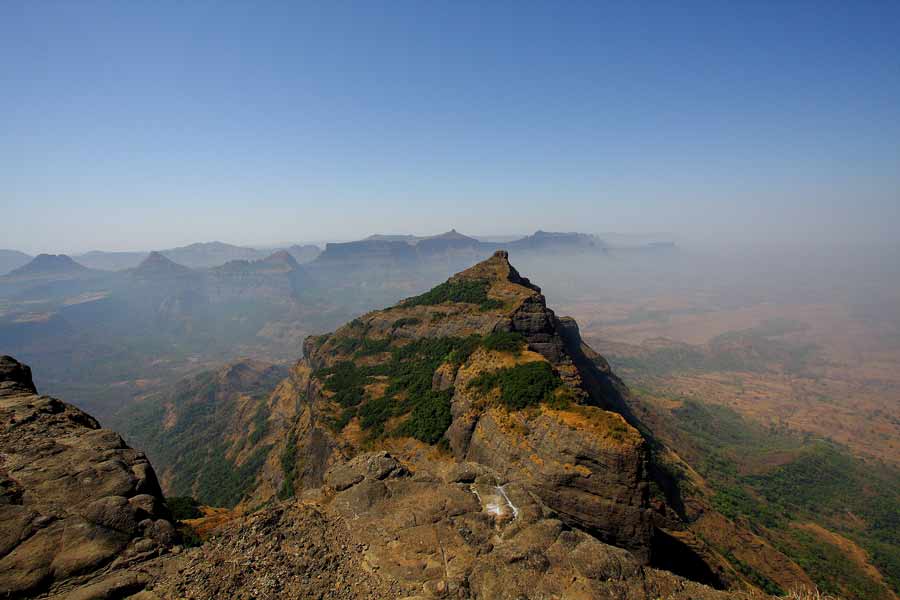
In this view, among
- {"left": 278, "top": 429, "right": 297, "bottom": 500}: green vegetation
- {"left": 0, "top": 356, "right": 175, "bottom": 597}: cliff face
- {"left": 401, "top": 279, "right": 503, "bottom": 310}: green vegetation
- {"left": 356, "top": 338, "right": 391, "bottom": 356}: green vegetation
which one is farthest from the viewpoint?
{"left": 356, "top": 338, "right": 391, "bottom": 356}: green vegetation

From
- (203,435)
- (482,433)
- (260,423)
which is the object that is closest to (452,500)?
(482,433)

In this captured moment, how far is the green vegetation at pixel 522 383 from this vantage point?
1431 inches

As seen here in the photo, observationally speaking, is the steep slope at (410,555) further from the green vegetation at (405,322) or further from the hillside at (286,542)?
the green vegetation at (405,322)

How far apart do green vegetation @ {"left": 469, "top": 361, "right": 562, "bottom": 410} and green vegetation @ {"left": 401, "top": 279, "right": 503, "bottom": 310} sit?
2240 centimetres

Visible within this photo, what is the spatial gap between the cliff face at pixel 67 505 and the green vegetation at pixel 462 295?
51454mm

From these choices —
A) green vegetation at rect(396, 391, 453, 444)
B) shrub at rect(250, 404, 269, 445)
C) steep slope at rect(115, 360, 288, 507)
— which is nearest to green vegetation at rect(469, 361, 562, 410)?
green vegetation at rect(396, 391, 453, 444)

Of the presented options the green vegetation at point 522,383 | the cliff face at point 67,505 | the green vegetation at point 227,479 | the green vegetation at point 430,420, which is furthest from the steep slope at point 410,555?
the green vegetation at point 227,479

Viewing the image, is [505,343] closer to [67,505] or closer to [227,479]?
[67,505]

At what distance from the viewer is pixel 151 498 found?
17.7 metres

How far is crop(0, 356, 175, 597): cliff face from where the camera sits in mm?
13394

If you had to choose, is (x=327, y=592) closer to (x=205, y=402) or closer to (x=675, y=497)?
(x=675, y=497)

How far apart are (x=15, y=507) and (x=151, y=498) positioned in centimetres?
442

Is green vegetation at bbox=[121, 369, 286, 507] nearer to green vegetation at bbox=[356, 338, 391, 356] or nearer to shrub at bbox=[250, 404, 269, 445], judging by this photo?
shrub at bbox=[250, 404, 269, 445]

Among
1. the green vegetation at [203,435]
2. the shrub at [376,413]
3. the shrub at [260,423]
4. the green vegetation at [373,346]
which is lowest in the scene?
the green vegetation at [203,435]
